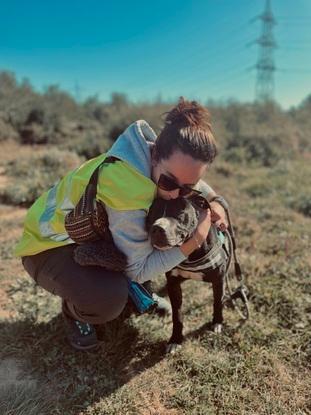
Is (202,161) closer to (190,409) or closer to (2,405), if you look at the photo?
(190,409)

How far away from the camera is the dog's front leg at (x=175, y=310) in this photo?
2.29 meters

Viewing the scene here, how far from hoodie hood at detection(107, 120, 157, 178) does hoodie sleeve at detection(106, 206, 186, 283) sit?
0.21m

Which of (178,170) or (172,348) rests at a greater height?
(178,170)

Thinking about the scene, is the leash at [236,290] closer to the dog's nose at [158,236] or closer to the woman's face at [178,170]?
the woman's face at [178,170]

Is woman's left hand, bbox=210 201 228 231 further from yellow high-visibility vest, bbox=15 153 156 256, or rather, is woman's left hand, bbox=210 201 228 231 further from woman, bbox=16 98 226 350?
yellow high-visibility vest, bbox=15 153 156 256

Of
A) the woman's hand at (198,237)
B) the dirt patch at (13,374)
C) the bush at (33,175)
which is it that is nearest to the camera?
the woman's hand at (198,237)

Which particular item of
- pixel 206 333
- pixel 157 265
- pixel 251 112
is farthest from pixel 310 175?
pixel 251 112

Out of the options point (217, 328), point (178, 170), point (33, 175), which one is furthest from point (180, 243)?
point (33, 175)

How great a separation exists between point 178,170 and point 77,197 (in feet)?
1.65

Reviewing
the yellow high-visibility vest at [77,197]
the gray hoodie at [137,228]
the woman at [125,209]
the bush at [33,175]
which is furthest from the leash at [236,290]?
the bush at [33,175]

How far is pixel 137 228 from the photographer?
1758 millimetres

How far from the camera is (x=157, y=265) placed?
1874mm

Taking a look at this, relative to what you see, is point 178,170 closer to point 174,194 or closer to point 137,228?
point 174,194

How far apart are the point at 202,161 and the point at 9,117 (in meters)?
14.8
